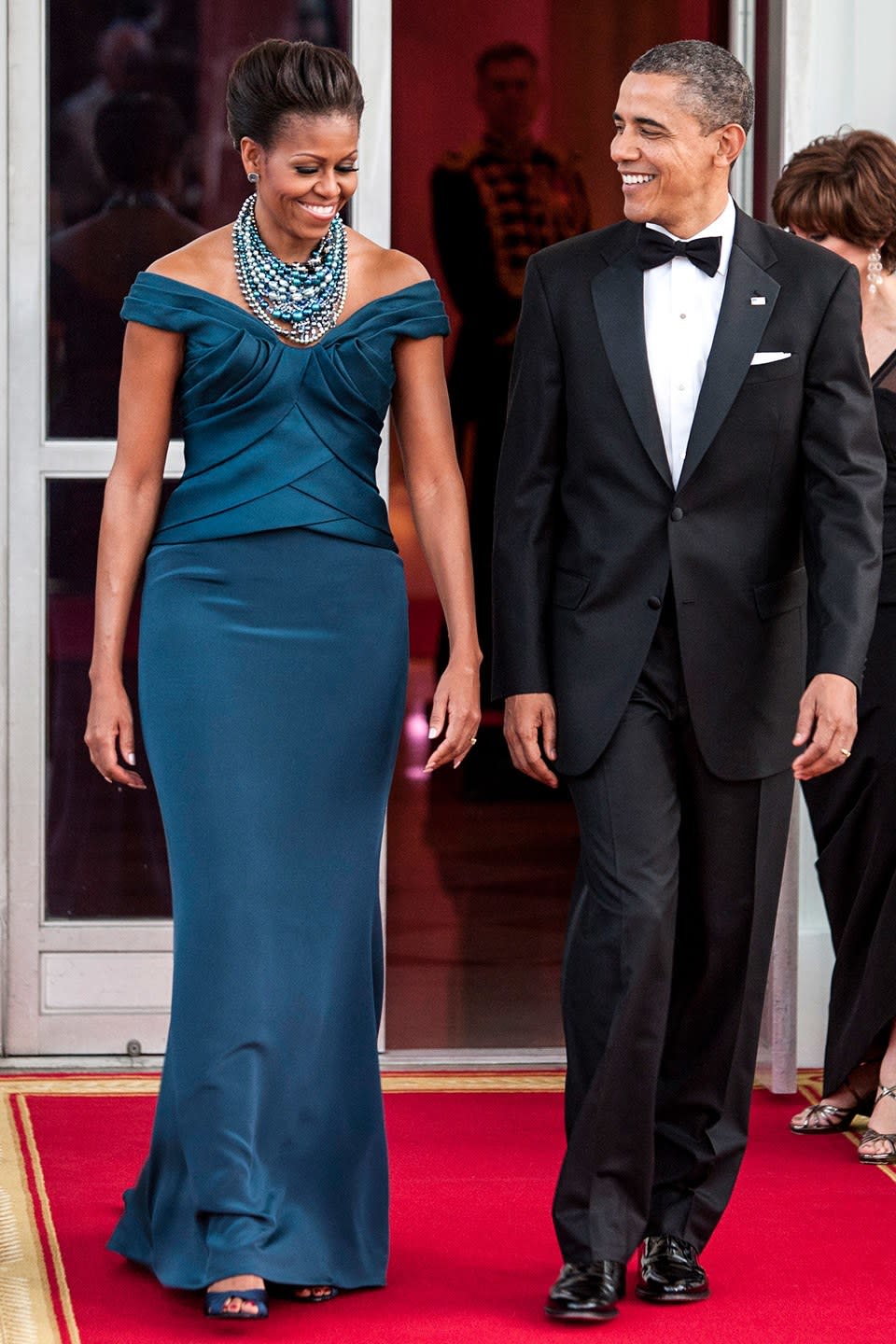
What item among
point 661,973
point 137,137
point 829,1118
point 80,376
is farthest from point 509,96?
point 661,973

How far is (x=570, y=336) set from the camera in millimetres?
3297

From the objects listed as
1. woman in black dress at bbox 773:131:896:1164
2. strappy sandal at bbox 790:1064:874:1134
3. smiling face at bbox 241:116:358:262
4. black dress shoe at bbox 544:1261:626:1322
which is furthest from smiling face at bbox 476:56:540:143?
black dress shoe at bbox 544:1261:626:1322

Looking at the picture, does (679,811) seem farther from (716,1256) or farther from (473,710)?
(716,1256)

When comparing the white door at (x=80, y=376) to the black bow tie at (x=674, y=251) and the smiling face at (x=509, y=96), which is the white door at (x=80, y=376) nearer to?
the black bow tie at (x=674, y=251)

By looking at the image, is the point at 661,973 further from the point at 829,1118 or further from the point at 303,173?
the point at 829,1118

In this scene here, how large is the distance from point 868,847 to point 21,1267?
6.41ft

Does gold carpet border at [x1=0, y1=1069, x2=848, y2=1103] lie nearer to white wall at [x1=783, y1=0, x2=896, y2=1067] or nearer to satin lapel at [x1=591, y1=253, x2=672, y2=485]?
white wall at [x1=783, y1=0, x2=896, y2=1067]

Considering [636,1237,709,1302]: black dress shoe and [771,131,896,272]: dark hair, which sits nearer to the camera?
[636,1237,709,1302]: black dress shoe

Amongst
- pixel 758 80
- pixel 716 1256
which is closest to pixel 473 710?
pixel 716 1256

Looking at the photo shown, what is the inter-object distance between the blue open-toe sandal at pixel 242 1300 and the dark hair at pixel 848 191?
238 centimetres

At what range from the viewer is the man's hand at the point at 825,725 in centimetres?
316

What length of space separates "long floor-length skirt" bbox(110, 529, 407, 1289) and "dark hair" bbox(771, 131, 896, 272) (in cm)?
146

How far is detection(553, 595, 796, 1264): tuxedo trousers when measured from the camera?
10.4ft

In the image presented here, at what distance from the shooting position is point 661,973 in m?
3.17
